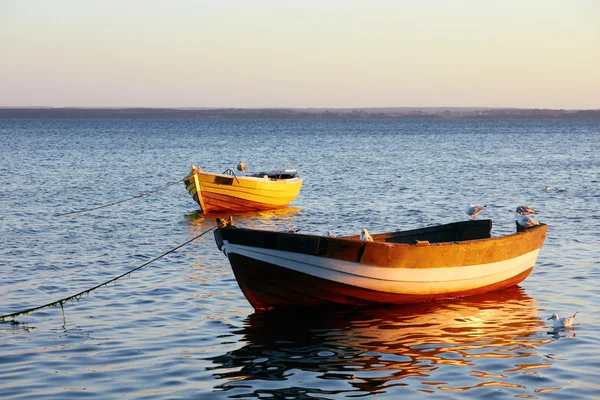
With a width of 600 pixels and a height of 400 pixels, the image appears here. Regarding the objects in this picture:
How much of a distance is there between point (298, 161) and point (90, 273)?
161 ft

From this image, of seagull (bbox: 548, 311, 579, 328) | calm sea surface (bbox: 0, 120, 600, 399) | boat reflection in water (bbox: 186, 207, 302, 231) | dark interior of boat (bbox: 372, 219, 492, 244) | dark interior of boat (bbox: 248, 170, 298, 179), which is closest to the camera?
calm sea surface (bbox: 0, 120, 600, 399)

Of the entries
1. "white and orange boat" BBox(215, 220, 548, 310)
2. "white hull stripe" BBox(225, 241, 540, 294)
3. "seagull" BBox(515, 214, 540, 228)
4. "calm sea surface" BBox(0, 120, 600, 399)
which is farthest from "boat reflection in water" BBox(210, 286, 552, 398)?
"seagull" BBox(515, 214, 540, 228)

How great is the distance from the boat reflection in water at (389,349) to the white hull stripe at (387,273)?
0.39 meters

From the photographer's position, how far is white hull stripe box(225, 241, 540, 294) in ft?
43.2

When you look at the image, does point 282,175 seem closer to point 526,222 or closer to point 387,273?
point 526,222

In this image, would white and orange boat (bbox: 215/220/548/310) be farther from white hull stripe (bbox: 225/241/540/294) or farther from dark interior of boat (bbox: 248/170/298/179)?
dark interior of boat (bbox: 248/170/298/179)

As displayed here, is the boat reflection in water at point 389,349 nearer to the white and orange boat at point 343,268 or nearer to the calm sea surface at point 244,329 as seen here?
the calm sea surface at point 244,329

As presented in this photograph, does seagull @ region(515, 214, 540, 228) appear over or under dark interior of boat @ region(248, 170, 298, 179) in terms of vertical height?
over

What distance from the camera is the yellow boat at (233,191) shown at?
27.8 meters

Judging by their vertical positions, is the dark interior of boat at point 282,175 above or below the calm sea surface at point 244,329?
above

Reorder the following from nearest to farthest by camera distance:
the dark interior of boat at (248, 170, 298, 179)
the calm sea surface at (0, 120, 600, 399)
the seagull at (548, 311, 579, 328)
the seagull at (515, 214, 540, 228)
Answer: the calm sea surface at (0, 120, 600, 399), the seagull at (548, 311, 579, 328), the seagull at (515, 214, 540, 228), the dark interior of boat at (248, 170, 298, 179)

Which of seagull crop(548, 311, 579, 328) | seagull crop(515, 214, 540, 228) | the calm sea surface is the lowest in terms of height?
the calm sea surface

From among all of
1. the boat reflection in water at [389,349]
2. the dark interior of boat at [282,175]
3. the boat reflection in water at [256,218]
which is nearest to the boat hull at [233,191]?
the boat reflection in water at [256,218]

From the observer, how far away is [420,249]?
13641 mm
